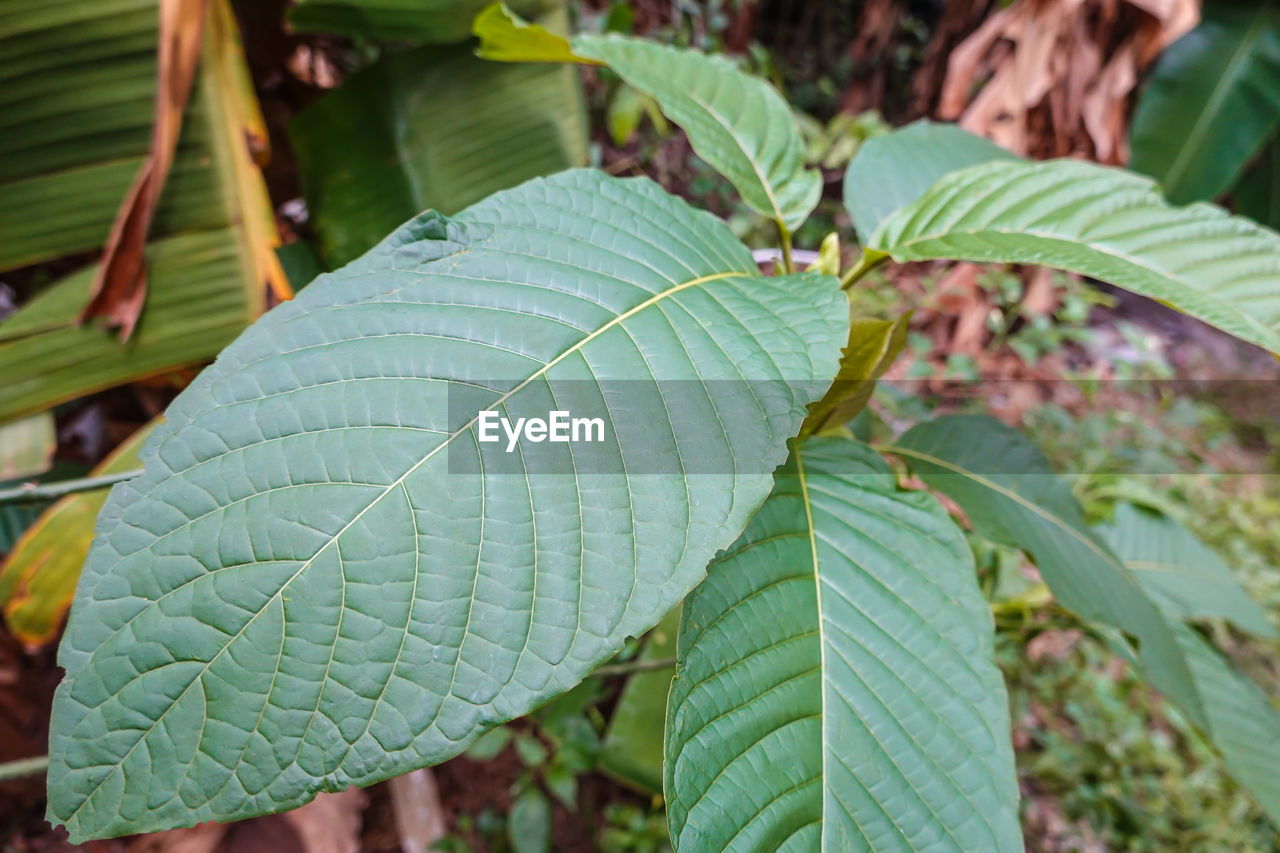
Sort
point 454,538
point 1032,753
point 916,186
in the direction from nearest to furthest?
point 454,538, point 916,186, point 1032,753

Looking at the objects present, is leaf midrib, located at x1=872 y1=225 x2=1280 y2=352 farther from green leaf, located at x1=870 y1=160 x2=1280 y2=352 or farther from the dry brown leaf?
the dry brown leaf

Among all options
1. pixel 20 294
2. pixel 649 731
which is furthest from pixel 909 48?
pixel 20 294

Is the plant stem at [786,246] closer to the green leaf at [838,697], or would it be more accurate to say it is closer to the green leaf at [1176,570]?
the green leaf at [838,697]

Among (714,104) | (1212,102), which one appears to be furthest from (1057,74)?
(714,104)

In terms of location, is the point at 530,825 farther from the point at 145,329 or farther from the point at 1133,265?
the point at 1133,265

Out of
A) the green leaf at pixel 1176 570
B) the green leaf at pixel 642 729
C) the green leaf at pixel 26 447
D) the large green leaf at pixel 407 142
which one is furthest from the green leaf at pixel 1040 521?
the green leaf at pixel 26 447

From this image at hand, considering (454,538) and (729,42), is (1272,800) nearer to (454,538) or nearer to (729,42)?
(454,538)

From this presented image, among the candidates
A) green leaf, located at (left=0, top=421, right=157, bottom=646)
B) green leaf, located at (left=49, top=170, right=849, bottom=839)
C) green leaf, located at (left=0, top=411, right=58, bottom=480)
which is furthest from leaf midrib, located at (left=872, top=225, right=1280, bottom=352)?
green leaf, located at (left=0, top=411, right=58, bottom=480)
